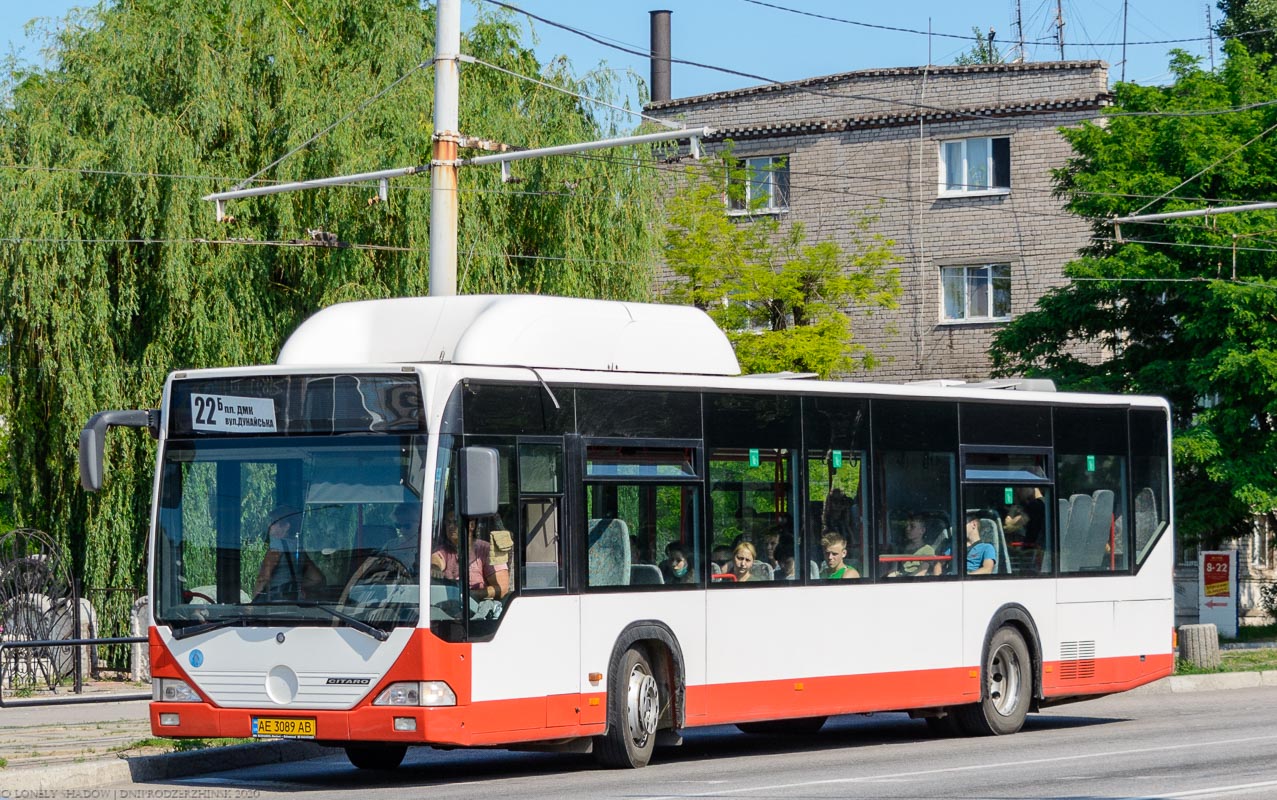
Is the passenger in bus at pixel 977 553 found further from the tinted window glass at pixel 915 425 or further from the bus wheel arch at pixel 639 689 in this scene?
the bus wheel arch at pixel 639 689

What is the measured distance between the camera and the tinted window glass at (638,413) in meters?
13.9

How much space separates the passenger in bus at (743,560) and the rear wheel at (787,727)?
10.9ft

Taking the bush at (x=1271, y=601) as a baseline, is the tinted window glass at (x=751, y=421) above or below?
above

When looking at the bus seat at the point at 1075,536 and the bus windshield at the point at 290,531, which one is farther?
the bus seat at the point at 1075,536

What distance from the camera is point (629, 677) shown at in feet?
45.9

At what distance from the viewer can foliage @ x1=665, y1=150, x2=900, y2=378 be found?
3831cm

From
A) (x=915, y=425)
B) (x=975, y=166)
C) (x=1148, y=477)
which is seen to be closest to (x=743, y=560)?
(x=915, y=425)

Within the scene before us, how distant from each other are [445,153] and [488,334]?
19.0 ft

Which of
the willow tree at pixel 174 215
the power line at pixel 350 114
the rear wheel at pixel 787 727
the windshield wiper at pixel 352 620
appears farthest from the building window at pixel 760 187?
the windshield wiper at pixel 352 620

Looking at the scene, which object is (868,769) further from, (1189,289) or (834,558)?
(1189,289)

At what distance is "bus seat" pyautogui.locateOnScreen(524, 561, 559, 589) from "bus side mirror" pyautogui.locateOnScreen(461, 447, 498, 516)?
0.91m

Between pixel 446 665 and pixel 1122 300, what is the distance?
2246 centimetres

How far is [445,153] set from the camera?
62.4 feet

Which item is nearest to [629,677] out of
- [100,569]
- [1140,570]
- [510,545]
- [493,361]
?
[510,545]
